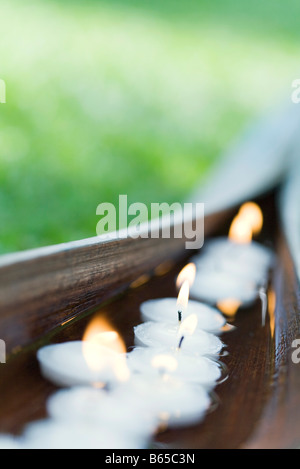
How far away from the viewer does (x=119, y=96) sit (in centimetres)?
247

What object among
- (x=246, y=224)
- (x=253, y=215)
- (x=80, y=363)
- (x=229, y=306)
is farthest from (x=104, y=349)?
(x=253, y=215)

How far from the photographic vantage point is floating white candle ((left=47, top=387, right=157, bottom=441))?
1.19ft

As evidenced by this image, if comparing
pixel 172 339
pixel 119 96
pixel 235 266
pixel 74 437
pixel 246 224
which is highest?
pixel 119 96

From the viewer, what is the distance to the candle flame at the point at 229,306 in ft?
2.08

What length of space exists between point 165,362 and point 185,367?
0.02 metres

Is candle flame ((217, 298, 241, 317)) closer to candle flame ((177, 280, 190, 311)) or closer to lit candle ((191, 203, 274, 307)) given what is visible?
lit candle ((191, 203, 274, 307))

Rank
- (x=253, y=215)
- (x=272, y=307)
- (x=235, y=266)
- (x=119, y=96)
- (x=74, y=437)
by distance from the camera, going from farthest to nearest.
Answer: (x=119, y=96) → (x=253, y=215) → (x=235, y=266) → (x=272, y=307) → (x=74, y=437)

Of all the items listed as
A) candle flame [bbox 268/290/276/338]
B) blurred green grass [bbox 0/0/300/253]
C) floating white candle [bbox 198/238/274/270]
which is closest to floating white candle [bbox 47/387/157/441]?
candle flame [bbox 268/290/276/338]

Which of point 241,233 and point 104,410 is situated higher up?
point 241,233

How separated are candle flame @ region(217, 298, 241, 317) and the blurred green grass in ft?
2.24

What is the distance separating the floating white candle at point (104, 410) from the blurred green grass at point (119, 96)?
888mm

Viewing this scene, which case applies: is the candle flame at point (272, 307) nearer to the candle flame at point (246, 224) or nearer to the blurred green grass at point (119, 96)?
the candle flame at point (246, 224)

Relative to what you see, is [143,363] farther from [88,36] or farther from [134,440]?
[88,36]

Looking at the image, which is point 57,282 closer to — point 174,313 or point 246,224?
point 174,313
